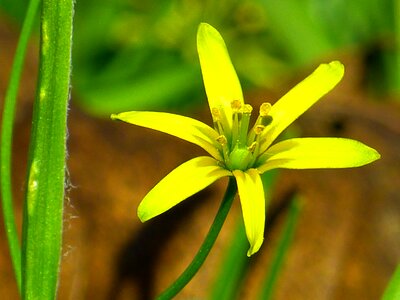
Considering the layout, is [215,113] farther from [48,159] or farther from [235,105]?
[48,159]

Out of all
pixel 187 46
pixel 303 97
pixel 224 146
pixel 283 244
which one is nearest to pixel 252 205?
pixel 224 146

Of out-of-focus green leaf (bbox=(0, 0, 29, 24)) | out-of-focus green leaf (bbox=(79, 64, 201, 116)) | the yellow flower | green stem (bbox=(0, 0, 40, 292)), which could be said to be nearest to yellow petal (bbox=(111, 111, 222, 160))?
the yellow flower

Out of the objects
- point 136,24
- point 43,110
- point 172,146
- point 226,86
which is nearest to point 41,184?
point 43,110

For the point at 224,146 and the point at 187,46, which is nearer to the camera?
the point at 224,146

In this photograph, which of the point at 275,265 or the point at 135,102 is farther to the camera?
the point at 135,102

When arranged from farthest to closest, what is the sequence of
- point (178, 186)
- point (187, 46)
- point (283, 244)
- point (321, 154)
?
point (187, 46), point (283, 244), point (321, 154), point (178, 186)

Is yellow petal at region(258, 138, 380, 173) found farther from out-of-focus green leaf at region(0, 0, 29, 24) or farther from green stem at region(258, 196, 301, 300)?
out-of-focus green leaf at region(0, 0, 29, 24)

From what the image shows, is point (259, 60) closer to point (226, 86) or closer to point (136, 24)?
point (136, 24)
